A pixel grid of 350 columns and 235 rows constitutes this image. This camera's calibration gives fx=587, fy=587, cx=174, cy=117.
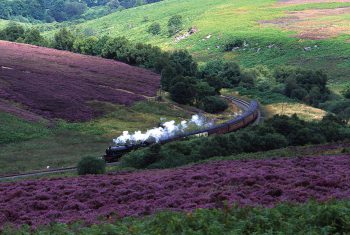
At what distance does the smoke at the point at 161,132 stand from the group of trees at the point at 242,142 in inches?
Result: 268

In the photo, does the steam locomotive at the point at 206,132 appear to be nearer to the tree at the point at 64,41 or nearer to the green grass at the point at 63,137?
the green grass at the point at 63,137

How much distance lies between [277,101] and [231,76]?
870 inches

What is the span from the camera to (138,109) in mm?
85625

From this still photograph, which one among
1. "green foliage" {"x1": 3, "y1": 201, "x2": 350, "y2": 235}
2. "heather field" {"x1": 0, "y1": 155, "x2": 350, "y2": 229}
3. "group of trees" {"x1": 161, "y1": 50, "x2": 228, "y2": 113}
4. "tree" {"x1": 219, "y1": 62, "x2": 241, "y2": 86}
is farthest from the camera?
"tree" {"x1": 219, "y1": 62, "x2": 241, "y2": 86}

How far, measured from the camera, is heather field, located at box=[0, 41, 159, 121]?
79.8m

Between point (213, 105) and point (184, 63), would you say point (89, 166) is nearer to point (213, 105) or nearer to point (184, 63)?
point (213, 105)

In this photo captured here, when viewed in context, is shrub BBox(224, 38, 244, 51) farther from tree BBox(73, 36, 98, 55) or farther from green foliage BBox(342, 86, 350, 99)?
green foliage BBox(342, 86, 350, 99)

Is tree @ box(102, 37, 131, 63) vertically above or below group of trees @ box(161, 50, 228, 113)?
below

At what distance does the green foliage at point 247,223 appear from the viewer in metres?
17.1

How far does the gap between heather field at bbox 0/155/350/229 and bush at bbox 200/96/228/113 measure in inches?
2093

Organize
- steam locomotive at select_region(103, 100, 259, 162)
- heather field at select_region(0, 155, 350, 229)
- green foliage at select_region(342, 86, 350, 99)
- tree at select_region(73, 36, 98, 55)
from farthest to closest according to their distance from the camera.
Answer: tree at select_region(73, 36, 98, 55) → green foliage at select_region(342, 86, 350, 99) → steam locomotive at select_region(103, 100, 259, 162) → heather field at select_region(0, 155, 350, 229)

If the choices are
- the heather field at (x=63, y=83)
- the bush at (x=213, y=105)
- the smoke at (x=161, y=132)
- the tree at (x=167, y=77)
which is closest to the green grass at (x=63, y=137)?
the smoke at (x=161, y=132)

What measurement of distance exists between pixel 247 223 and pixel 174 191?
1250 centimetres

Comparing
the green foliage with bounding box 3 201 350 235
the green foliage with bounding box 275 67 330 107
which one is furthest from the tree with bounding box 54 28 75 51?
the green foliage with bounding box 3 201 350 235
